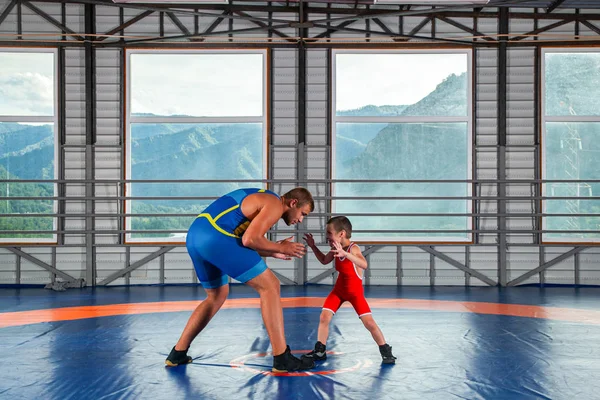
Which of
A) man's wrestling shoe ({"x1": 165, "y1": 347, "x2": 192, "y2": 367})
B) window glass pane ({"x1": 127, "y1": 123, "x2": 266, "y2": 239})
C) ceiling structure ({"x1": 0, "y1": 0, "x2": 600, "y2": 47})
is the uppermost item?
ceiling structure ({"x1": 0, "y1": 0, "x2": 600, "y2": 47})

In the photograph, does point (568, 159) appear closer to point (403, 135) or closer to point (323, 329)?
point (403, 135)

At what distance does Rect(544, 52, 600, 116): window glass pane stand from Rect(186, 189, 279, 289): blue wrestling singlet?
9287 millimetres

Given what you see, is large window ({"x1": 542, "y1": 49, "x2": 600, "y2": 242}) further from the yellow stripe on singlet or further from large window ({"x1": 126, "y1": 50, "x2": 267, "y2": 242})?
the yellow stripe on singlet

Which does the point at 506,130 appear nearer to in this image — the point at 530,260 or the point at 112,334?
the point at 530,260

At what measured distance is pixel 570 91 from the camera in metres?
12.8

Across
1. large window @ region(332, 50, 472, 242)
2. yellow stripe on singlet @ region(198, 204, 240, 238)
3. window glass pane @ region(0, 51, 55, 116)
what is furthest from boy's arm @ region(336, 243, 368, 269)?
window glass pane @ region(0, 51, 55, 116)

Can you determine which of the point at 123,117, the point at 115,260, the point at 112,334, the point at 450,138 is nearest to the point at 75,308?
the point at 112,334

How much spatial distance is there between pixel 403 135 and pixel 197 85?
4003mm

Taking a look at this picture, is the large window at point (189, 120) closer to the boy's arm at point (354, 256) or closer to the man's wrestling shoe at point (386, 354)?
the boy's arm at point (354, 256)

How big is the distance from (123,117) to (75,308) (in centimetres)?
456

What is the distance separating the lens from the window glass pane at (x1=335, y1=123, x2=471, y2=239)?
42.3ft

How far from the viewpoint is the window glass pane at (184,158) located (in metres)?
12.9

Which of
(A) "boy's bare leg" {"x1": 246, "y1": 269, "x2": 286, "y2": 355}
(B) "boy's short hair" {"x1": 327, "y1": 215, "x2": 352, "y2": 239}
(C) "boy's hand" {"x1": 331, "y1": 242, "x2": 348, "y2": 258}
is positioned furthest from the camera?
(B) "boy's short hair" {"x1": 327, "y1": 215, "x2": 352, "y2": 239}

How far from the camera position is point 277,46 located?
12.8 metres
